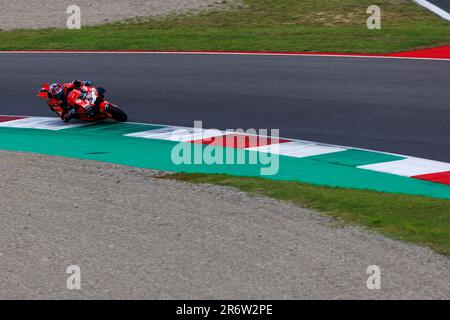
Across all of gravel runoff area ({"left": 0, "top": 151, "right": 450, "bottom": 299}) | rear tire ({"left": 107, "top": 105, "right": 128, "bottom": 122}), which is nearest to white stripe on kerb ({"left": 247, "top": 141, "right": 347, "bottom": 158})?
gravel runoff area ({"left": 0, "top": 151, "right": 450, "bottom": 299})

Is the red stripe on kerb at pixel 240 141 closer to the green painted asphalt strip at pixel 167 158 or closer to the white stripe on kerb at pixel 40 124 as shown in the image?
the green painted asphalt strip at pixel 167 158

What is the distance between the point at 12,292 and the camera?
8258mm

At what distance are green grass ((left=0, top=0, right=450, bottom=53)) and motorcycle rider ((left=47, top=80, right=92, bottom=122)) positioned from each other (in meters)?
6.73

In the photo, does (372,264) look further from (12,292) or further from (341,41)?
(341,41)

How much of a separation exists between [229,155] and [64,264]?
5.70 m

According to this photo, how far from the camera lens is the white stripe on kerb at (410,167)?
13.2 meters

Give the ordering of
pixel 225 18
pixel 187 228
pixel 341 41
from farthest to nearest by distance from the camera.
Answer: pixel 225 18 → pixel 341 41 → pixel 187 228

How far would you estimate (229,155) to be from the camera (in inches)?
565

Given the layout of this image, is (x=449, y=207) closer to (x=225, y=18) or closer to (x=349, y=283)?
(x=349, y=283)

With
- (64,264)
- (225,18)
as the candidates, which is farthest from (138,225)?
(225,18)

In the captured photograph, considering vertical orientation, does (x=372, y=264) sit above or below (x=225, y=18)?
below

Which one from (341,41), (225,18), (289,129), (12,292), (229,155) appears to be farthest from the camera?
(225,18)

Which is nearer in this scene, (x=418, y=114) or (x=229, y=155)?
(x=229, y=155)

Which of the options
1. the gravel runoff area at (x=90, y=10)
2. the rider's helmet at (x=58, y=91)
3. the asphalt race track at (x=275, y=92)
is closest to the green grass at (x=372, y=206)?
the asphalt race track at (x=275, y=92)
